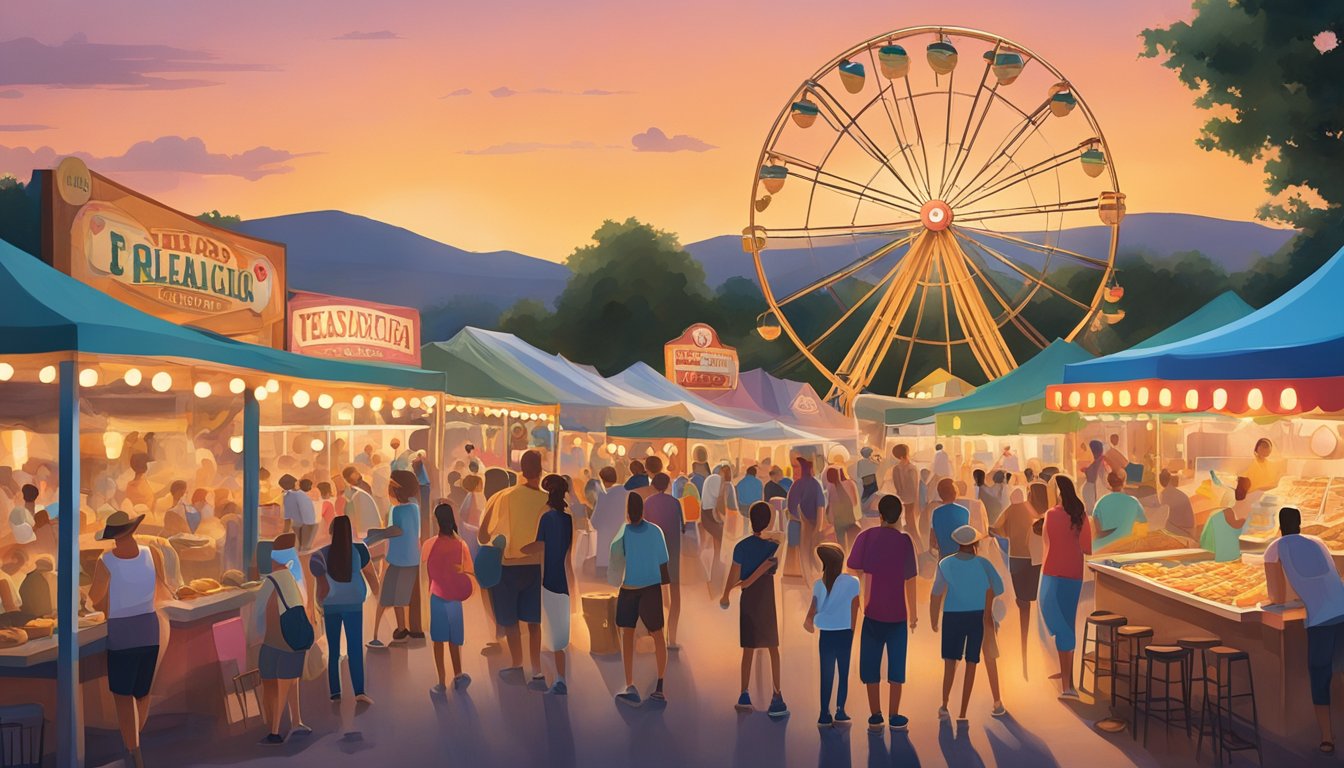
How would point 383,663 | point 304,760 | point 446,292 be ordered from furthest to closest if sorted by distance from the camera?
point 446,292
point 383,663
point 304,760

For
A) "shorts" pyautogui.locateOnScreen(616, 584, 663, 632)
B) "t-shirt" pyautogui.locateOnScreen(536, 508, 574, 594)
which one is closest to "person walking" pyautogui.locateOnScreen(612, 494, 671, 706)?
"shorts" pyautogui.locateOnScreen(616, 584, 663, 632)

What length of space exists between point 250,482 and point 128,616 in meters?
3.76

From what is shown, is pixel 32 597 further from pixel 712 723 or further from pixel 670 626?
pixel 670 626

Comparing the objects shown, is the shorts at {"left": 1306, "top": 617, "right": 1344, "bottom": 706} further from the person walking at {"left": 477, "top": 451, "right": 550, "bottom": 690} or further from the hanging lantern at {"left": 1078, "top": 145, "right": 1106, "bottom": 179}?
the hanging lantern at {"left": 1078, "top": 145, "right": 1106, "bottom": 179}

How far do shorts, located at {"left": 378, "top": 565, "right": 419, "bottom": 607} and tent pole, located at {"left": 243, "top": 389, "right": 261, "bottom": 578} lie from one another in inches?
44.2

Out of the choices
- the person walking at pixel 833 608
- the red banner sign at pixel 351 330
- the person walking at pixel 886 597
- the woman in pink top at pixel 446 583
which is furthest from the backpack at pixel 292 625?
the red banner sign at pixel 351 330

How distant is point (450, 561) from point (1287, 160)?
1151 inches

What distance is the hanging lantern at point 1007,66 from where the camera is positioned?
25.1 m

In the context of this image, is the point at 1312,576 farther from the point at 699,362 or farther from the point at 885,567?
the point at 699,362

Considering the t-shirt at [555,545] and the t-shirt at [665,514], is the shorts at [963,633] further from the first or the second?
the t-shirt at [665,514]

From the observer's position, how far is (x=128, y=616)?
286 inches

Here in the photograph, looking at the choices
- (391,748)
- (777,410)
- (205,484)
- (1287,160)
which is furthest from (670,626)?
(777,410)

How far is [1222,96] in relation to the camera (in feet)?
108

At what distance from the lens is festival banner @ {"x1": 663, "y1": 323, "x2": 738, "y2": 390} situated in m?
39.8
